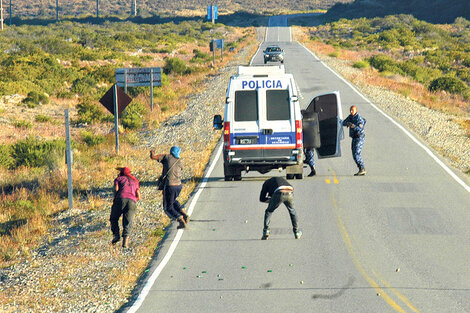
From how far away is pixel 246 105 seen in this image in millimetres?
15742

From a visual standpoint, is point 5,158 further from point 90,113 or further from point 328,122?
point 328,122

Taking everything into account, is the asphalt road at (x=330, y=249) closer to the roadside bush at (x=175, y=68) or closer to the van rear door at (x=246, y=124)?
the van rear door at (x=246, y=124)

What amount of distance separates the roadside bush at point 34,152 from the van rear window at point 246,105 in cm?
934

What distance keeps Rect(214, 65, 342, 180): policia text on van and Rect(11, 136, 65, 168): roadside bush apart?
916 cm

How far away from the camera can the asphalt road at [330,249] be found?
9156 mm

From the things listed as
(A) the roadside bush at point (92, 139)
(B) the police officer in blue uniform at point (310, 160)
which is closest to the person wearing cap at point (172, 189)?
(B) the police officer in blue uniform at point (310, 160)

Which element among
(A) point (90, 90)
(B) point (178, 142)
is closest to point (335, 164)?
(B) point (178, 142)

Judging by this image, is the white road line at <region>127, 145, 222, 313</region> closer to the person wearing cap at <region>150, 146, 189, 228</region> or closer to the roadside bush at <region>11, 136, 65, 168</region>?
the person wearing cap at <region>150, 146, 189, 228</region>

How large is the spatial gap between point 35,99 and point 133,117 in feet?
36.0

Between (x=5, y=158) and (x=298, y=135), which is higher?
(x=298, y=135)

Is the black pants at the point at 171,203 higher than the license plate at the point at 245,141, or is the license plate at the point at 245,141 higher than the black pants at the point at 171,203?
the license plate at the point at 245,141

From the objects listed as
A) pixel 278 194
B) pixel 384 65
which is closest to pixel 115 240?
pixel 278 194

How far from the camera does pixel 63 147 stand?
938 inches

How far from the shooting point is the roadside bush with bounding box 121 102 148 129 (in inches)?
1148
